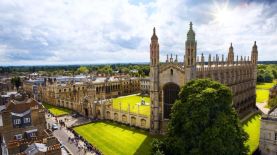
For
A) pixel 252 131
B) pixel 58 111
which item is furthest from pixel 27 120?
pixel 252 131

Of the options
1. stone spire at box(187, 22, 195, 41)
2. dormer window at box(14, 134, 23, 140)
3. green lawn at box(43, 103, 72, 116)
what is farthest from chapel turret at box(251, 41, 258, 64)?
dormer window at box(14, 134, 23, 140)

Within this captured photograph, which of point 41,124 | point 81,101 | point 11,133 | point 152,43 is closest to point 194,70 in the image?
point 152,43

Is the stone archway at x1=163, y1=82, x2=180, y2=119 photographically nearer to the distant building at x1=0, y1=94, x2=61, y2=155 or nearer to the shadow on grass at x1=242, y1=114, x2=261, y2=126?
the shadow on grass at x1=242, y1=114, x2=261, y2=126

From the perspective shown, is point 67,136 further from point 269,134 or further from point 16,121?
point 269,134

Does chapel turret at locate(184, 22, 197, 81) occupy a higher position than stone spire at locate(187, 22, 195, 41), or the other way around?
stone spire at locate(187, 22, 195, 41)

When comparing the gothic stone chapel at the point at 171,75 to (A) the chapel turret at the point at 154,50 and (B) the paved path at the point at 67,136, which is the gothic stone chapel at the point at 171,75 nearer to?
(A) the chapel turret at the point at 154,50

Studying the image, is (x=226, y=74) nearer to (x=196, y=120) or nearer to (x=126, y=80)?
(x=196, y=120)
